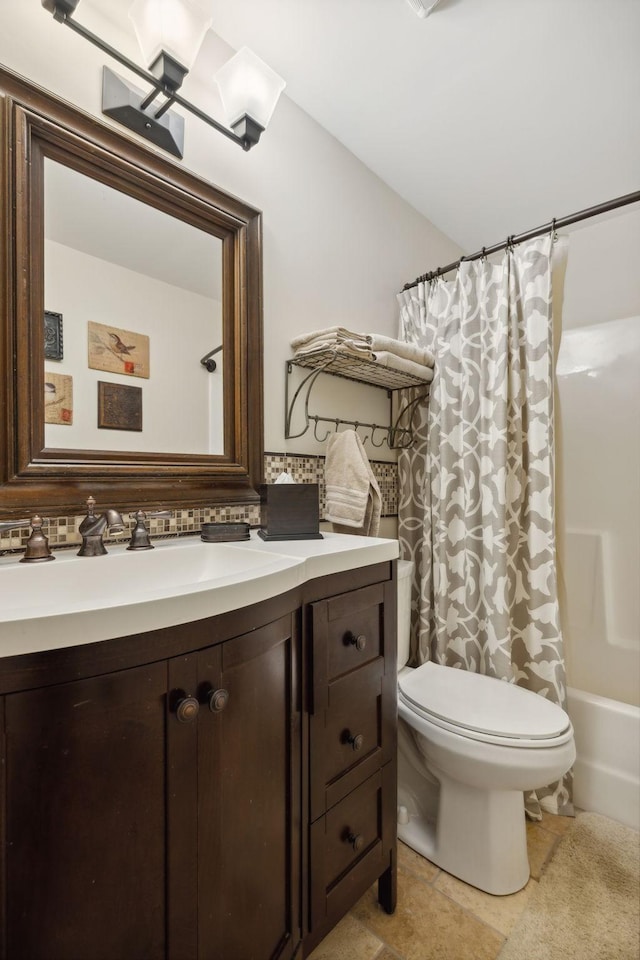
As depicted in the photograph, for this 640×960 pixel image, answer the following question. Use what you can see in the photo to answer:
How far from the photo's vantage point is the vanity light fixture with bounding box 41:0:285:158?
41.3 inches

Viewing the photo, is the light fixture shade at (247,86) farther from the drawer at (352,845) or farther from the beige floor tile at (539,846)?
the beige floor tile at (539,846)

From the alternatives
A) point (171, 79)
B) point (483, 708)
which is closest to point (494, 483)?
point (483, 708)

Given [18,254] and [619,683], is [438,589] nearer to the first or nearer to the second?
[619,683]

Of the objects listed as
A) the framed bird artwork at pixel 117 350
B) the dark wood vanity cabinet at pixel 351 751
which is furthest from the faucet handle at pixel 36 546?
the dark wood vanity cabinet at pixel 351 751

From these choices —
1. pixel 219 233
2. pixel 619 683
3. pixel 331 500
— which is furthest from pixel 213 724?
pixel 619 683

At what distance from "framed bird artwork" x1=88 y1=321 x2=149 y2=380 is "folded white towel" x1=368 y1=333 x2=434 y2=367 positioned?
73cm

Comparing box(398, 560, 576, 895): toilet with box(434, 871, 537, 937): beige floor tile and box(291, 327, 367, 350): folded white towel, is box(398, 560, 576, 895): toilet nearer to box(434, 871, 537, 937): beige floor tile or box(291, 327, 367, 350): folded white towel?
box(434, 871, 537, 937): beige floor tile

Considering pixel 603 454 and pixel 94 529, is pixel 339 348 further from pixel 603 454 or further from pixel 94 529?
pixel 603 454

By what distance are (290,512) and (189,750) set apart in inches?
25.1

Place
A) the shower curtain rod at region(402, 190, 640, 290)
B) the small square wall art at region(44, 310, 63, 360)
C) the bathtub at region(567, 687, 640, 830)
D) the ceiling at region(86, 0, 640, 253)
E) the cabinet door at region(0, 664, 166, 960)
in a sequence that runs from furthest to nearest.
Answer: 1. the bathtub at region(567, 687, 640, 830)
2. the shower curtain rod at region(402, 190, 640, 290)
3. the ceiling at region(86, 0, 640, 253)
4. the small square wall art at region(44, 310, 63, 360)
5. the cabinet door at region(0, 664, 166, 960)

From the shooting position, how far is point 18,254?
3.15ft

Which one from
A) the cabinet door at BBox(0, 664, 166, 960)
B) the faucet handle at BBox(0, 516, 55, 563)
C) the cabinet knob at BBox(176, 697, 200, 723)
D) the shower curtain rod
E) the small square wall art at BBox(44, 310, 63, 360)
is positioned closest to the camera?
the cabinet door at BBox(0, 664, 166, 960)

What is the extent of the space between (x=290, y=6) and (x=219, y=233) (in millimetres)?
628

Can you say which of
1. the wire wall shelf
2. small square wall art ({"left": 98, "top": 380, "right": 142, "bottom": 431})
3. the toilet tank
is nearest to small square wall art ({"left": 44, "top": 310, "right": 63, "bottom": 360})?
small square wall art ({"left": 98, "top": 380, "right": 142, "bottom": 431})
